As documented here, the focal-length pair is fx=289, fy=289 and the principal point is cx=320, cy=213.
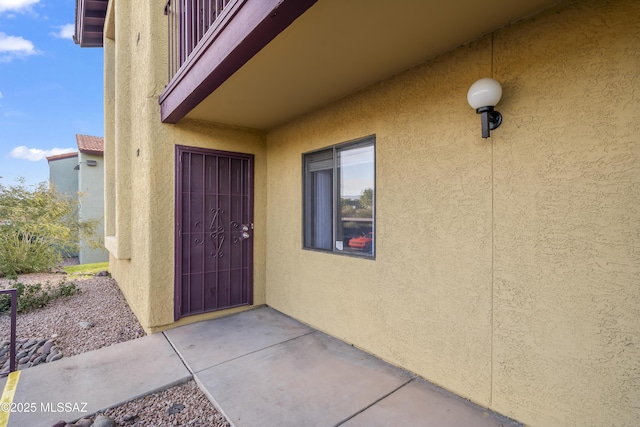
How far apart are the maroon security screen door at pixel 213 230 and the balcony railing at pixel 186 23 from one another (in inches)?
52.3

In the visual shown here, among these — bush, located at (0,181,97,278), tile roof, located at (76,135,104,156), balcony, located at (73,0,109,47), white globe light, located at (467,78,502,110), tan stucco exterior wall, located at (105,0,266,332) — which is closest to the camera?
white globe light, located at (467,78,502,110)

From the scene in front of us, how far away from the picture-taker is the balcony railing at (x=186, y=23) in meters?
3.39

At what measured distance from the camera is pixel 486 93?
2307mm

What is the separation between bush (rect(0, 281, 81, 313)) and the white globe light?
7415 mm

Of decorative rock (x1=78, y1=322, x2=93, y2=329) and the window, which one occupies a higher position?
the window

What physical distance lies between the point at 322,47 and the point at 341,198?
6.26 feet

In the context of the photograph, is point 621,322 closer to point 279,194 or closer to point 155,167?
point 279,194

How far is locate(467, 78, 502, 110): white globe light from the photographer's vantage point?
2.30 meters

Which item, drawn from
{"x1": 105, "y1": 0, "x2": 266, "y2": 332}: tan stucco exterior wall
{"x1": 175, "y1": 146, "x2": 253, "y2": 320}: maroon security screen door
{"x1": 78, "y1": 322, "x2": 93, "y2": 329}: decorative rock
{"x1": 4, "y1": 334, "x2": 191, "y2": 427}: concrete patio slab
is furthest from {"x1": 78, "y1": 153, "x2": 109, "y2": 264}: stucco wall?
{"x1": 4, "y1": 334, "x2": 191, "y2": 427}: concrete patio slab

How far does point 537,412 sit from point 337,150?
10.9 feet

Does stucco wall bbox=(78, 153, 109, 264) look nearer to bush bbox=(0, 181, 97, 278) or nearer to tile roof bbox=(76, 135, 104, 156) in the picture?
Answer: tile roof bbox=(76, 135, 104, 156)

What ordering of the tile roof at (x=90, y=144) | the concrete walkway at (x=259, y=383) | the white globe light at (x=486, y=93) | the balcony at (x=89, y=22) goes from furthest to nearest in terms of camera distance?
the tile roof at (x=90, y=144), the balcony at (x=89, y=22), the concrete walkway at (x=259, y=383), the white globe light at (x=486, y=93)

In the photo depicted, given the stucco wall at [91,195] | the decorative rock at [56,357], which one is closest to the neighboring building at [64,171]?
the stucco wall at [91,195]

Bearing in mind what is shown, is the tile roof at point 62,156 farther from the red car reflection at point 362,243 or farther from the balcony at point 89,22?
the red car reflection at point 362,243
